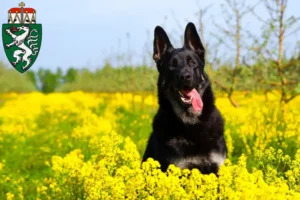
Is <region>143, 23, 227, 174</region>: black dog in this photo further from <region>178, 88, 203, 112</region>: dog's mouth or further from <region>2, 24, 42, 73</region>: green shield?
<region>2, 24, 42, 73</region>: green shield

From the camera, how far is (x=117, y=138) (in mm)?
4902

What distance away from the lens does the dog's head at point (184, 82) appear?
19.2ft

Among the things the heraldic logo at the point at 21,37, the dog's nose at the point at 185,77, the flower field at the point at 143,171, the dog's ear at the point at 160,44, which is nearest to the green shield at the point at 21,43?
the heraldic logo at the point at 21,37

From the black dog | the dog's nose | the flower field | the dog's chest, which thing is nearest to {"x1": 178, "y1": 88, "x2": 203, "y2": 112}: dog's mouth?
the black dog

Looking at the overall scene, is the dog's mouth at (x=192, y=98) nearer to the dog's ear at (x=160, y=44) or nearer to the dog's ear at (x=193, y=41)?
the dog's ear at (x=193, y=41)

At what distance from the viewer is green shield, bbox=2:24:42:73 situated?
7781 mm

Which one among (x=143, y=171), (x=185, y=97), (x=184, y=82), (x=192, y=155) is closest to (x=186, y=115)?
(x=185, y=97)

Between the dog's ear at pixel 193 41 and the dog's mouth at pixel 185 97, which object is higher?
the dog's ear at pixel 193 41

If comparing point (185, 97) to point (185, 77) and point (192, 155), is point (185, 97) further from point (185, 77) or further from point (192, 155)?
point (192, 155)

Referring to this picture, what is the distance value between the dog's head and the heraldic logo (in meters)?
2.57

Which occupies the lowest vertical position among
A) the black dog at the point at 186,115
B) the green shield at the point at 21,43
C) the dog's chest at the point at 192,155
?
the dog's chest at the point at 192,155

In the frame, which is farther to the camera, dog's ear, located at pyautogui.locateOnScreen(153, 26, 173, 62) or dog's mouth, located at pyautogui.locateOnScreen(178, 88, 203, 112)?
dog's ear, located at pyautogui.locateOnScreen(153, 26, 173, 62)

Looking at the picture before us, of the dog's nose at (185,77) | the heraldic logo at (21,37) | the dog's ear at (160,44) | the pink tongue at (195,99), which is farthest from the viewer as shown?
the heraldic logo at (21,37)

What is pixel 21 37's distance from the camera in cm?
797
